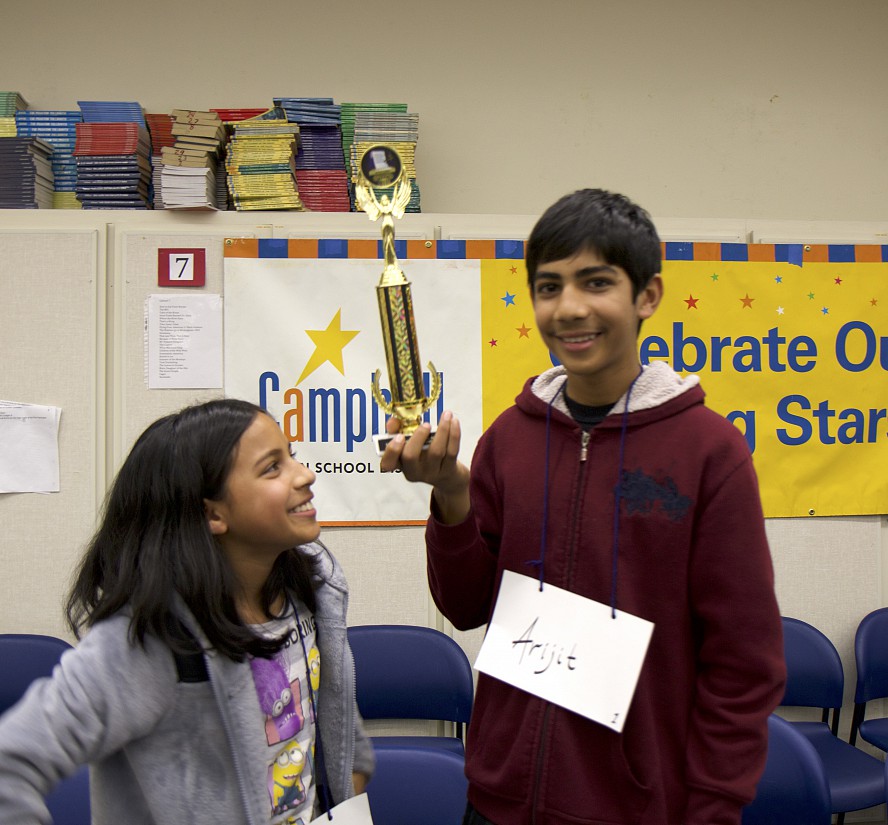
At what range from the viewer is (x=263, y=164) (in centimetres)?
275

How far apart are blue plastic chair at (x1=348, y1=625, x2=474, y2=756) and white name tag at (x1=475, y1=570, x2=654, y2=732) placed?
4.79ft

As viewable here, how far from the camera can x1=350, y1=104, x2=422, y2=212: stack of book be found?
9.30ft

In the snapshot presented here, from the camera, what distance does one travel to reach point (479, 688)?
3.70ft

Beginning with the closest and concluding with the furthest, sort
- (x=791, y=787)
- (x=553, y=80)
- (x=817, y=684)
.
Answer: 1. (x=791, y=787)
2. (x=817, y=684)
3. (x=553, y=80)

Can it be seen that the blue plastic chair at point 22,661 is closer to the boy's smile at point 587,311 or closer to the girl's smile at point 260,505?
the girl's smile at point 260,505

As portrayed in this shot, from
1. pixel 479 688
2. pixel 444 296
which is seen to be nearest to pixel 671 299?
pixel 444 296

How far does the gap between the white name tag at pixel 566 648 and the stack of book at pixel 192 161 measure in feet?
6.98

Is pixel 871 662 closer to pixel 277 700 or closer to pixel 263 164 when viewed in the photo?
pixel 277 700

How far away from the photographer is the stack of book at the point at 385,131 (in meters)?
2.83

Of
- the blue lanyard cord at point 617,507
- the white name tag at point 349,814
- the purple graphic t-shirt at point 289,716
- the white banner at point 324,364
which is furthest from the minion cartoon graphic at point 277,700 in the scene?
the white banner at point 324,364

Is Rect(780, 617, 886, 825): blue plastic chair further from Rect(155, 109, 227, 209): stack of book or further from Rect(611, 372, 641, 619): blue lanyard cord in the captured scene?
Rect(155, 109, 227, 209): stack of book

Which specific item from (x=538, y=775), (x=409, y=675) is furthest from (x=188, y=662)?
(x=409, y=675)

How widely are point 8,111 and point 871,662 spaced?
385 centimetres

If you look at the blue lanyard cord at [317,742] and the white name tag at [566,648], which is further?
the blue lanyard cord at [317,742]
